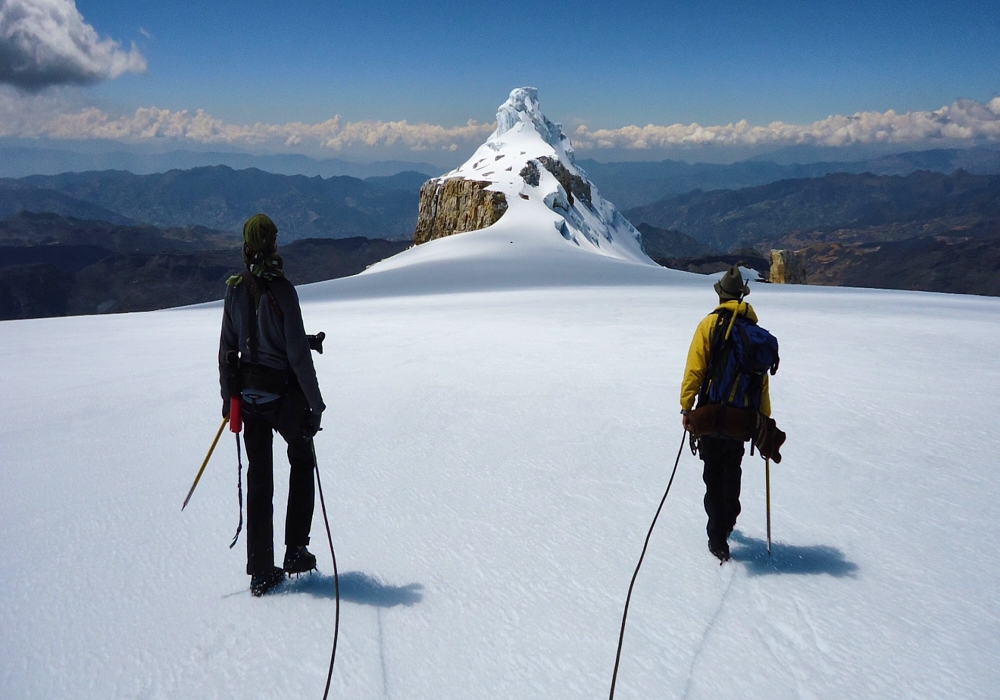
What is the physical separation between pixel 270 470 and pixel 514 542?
75.8 inches

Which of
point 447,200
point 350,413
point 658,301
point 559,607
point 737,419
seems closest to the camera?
point 559,607

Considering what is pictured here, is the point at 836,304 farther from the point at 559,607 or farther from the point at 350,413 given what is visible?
the point at 559,607

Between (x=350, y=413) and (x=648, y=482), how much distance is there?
4127 mm

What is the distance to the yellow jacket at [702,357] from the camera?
4329mm

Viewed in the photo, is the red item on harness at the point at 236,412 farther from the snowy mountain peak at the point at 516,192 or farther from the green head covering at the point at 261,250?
the snowy mountain peak at the point at 516,192

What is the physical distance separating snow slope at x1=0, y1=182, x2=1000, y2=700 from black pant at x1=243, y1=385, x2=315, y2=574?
1.30ft

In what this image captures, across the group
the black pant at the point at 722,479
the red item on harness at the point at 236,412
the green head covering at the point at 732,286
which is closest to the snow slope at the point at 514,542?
the black pant at the point at 722,479

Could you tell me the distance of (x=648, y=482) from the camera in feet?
19.4

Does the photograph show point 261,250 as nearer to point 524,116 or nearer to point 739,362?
point 739,362

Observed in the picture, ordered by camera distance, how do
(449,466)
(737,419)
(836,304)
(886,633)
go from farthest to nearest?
(836,304), (449,466), (737,419), (886,633)

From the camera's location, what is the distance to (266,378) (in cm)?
395

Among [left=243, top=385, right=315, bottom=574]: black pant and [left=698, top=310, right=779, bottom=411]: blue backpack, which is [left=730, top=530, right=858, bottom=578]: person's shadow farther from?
[left=243, top=385, right=315, bottom=574]: black pant

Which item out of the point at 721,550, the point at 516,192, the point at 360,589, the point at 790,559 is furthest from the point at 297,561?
the point at 516,192

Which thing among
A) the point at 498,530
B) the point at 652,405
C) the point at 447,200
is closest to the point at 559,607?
the point at 498,530
